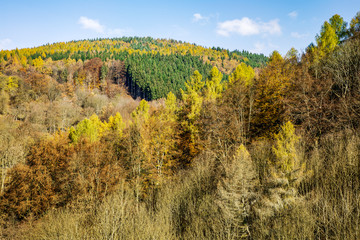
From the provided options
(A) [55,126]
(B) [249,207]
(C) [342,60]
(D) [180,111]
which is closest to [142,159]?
(D) [180,111]

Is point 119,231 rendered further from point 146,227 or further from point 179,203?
point 179,203

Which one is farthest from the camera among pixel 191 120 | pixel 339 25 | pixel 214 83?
pixel 339 25

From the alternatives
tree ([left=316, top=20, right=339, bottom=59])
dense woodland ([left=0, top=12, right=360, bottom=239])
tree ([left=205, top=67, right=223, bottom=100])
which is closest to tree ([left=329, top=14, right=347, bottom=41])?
dense woodland ([left=0, top=12, right=360, bottom=239])

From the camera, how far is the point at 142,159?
2409cm

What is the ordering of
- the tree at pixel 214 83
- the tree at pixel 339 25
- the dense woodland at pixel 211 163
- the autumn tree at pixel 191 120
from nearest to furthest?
the dense woodland at pixel 211 163, the autumn tree at pixel 191 120, the tree at pixel 214 83, the tree at pixel 339 25

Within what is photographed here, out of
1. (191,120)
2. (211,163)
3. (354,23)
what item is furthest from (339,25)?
(211,163)

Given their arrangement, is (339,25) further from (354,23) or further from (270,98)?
(270,98)

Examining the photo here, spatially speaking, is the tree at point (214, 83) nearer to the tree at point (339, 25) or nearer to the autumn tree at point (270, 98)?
the autumn tree at point (270, 98)

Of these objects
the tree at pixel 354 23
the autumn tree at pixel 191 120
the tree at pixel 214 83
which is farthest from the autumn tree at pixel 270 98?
the tree at pixel 354 23

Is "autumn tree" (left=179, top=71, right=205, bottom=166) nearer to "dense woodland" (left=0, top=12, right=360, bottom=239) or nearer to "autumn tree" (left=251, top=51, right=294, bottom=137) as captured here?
"dense woodland" (left=0, top=12, right=360, bottom=239)

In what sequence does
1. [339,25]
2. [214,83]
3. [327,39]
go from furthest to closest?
[339,25] < [327,39] < [214,83]

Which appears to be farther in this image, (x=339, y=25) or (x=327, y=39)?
(x=339, y=25)

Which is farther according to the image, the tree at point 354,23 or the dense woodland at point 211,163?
the tree at point 354,23

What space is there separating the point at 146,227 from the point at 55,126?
57519 millimetres
